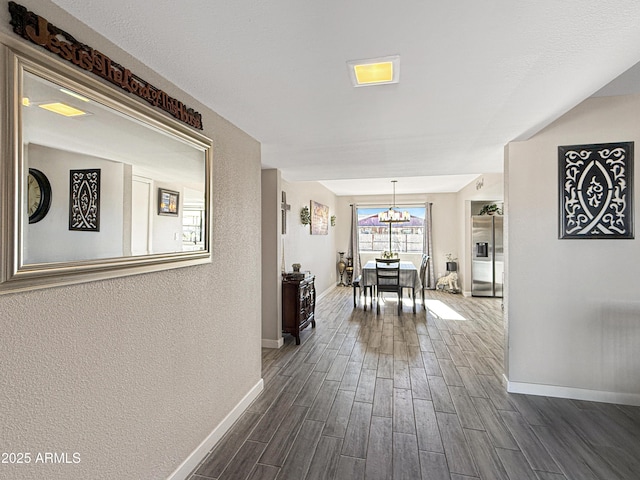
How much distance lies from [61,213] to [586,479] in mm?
2908

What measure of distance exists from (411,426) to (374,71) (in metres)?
2.35

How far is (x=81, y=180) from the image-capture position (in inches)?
48.0

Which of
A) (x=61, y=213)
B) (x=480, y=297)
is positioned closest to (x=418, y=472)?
(x=61, y=213)

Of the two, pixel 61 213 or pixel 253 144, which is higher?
pixel 253 144

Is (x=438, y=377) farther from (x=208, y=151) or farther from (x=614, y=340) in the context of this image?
(x=208, y=151)

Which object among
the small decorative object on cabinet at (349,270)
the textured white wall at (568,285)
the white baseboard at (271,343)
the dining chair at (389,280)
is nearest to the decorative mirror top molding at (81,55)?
the textured white wall at (568,285)

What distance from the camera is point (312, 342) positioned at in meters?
4.10

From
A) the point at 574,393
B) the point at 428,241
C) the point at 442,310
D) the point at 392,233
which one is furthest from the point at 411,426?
the point at 392,233

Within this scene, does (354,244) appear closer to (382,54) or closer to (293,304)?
(293,304)

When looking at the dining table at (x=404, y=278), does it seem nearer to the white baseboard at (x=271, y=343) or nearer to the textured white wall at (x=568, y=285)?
the white baseboard at (x=271, y=343)

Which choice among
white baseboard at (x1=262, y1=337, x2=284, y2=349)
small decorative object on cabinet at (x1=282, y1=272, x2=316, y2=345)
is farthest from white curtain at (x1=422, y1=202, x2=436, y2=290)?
white baseboard at (x1=262, y1=337, x2=284, y2=349)

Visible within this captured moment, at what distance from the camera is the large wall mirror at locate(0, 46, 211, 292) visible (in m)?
1.02

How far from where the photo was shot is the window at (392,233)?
8.57 metres

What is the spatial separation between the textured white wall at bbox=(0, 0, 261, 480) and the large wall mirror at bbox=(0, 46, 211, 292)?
0.28ft
